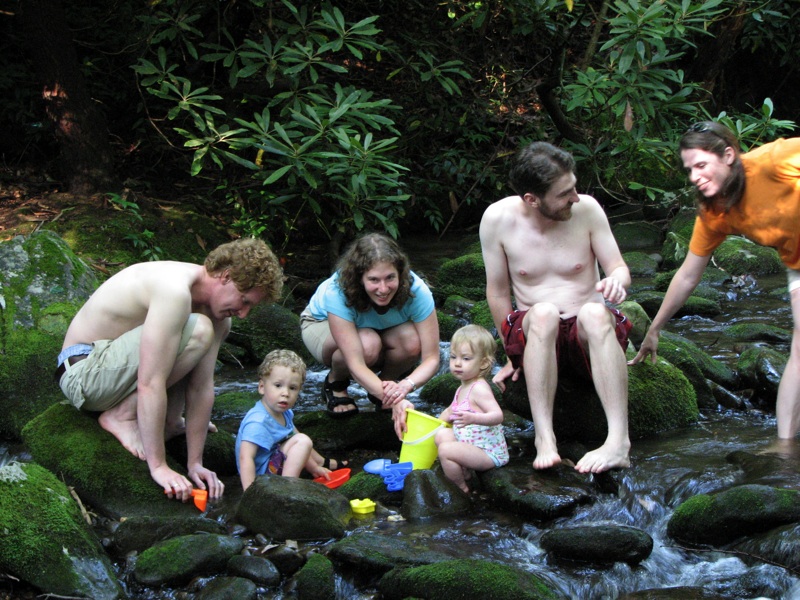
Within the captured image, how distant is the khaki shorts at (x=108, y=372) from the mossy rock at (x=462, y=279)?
Result: 14.6 feet

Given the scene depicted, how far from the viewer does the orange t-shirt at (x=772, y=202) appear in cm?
397

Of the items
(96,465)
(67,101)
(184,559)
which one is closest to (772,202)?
(184,559)

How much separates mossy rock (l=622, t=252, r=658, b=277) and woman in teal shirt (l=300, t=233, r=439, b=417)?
16.4 ft

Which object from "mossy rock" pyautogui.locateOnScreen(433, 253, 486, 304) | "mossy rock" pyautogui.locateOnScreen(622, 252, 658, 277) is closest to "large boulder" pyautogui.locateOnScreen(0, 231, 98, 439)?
"mossy rock" pyautogui.locateOnScreen(433, 253, 486, 304)

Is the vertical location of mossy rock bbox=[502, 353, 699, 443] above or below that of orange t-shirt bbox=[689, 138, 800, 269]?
below

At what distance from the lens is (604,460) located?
13.5ft

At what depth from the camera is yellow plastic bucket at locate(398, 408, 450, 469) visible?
4.35 meters

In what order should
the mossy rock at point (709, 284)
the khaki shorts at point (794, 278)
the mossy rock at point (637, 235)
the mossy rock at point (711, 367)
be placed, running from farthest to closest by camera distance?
1. the mossy rock at point (637, 235)
2. the mossy rock at point (709, 284)
3. the mossy rock at point (711, 367)
4. the khaki shorts at point (794, 278)

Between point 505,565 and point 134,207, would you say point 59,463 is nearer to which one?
point 505,565

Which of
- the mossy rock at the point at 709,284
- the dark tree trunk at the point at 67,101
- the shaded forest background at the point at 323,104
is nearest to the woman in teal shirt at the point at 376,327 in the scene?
the shaded forest background at the point at 323,104

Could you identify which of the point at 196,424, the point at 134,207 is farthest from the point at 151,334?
the point at 134,207

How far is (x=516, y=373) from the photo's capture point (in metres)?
4.72

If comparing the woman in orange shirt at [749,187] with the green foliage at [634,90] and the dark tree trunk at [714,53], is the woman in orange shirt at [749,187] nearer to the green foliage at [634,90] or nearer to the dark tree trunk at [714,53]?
the green foliage at [634,90]

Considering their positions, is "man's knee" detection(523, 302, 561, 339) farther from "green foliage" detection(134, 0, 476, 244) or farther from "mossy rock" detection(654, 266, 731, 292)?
"mossy rock" detection(654, 266, 731, 292)
